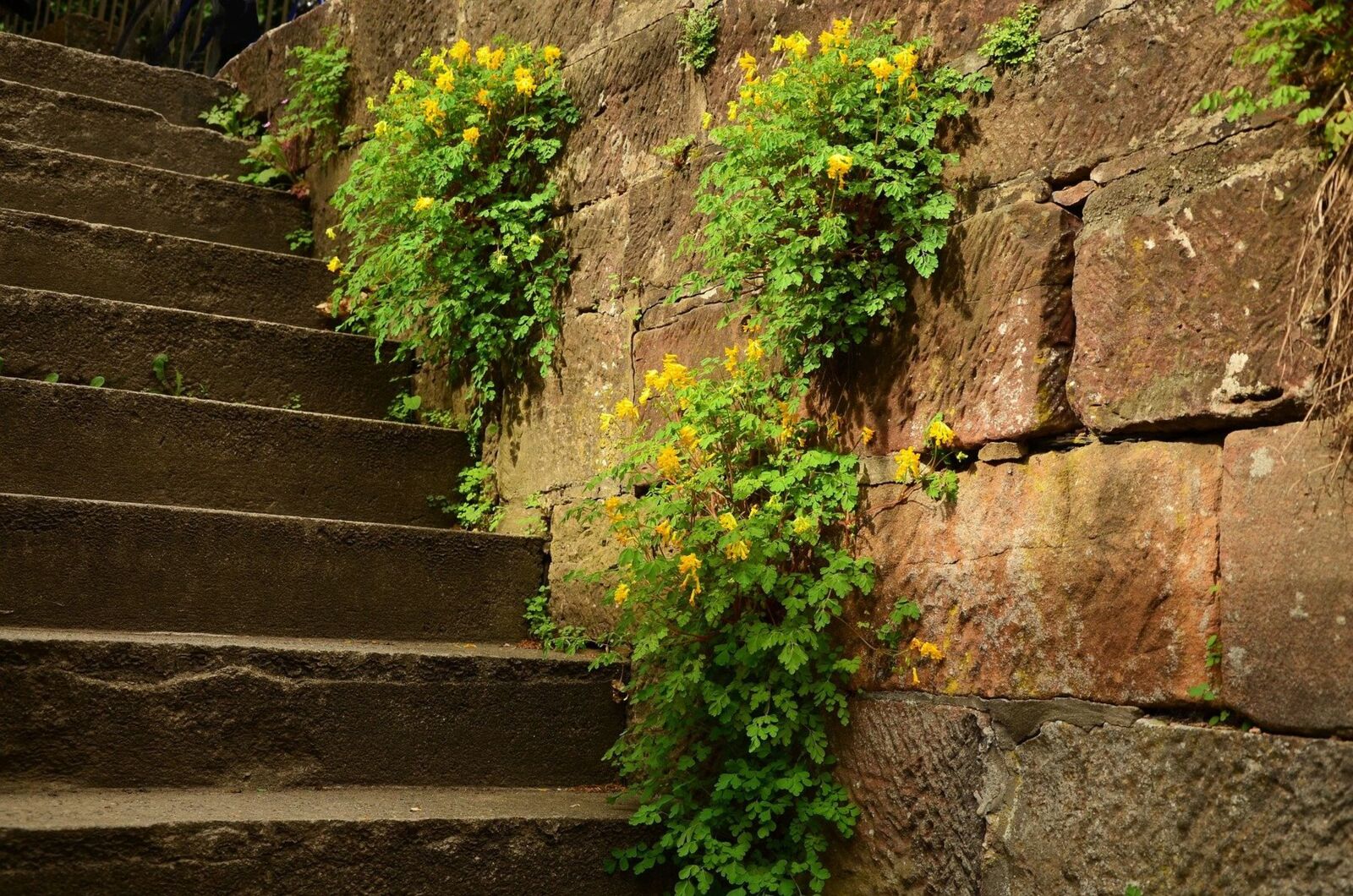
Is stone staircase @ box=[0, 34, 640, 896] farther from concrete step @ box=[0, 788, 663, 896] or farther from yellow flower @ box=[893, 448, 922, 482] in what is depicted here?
yellow flower @ box=[893, 448, 922, 482]

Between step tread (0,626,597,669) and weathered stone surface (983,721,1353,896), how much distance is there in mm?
1252

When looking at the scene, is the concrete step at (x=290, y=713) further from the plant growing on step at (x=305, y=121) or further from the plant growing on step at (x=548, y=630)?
the plant growing on step at (x=305, y=121)

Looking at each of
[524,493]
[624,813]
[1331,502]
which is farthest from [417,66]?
[1331,502]

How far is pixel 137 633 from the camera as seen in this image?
2.77m

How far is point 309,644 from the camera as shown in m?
2.86

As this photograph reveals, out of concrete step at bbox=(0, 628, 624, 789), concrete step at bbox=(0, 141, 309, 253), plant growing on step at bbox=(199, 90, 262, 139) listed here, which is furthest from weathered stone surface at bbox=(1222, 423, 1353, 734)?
plant growing on step at bbox=(199, 90, 262, 139)

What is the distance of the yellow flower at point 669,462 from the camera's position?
9.07ft

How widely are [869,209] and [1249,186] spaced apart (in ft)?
2.61

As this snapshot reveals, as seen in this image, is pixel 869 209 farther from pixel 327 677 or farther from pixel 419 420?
pixel 419 420

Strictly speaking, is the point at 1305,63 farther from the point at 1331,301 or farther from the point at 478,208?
the point at 478,208

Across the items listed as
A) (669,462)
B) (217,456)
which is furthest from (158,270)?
(669,462)

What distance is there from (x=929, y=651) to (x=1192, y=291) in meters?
0.82

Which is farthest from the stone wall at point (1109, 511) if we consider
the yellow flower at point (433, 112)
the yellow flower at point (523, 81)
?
the yellow flower at point (433, 112)

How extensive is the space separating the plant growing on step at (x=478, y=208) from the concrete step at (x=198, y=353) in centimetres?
23
